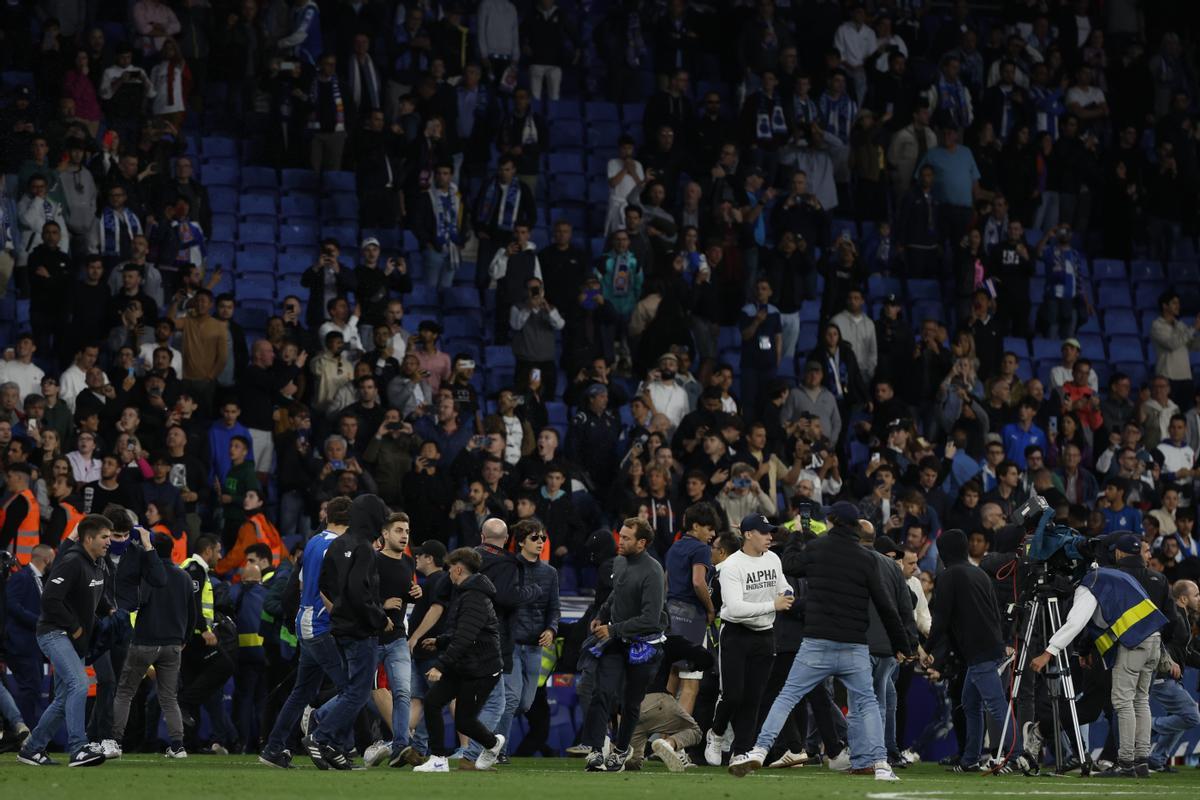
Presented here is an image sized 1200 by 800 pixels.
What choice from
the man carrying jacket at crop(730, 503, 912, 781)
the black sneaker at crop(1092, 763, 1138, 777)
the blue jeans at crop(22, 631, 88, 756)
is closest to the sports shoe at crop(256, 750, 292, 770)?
the blue jeans at crop(22, 631, 88, 756)

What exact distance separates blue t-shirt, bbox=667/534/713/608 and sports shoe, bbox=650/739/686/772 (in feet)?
5.12

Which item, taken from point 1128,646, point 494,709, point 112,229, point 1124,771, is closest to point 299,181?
point 112,229

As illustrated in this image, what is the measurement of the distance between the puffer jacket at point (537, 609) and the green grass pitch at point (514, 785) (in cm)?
142

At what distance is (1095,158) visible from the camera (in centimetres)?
2912

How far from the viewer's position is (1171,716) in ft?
58.7

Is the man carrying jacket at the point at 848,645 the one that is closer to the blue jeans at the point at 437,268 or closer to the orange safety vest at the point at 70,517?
the orange safety vest at the point at 70,517

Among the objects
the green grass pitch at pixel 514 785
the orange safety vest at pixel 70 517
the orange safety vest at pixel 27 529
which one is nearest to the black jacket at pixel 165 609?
the green grass pitch at pixel 514 785

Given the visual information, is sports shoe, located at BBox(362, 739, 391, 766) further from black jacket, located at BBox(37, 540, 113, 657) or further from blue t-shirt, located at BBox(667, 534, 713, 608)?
blue t-shirt, located at BBox(667, 534, 713, 608)

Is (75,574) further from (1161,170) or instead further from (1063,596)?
(1161,170)

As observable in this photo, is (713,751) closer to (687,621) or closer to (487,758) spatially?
(687,621)

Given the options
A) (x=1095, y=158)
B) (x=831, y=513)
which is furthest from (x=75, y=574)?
(x=1095, y=158)

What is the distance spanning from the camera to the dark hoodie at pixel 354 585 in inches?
581

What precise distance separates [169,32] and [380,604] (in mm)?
12904

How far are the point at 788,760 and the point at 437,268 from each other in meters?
10.9
